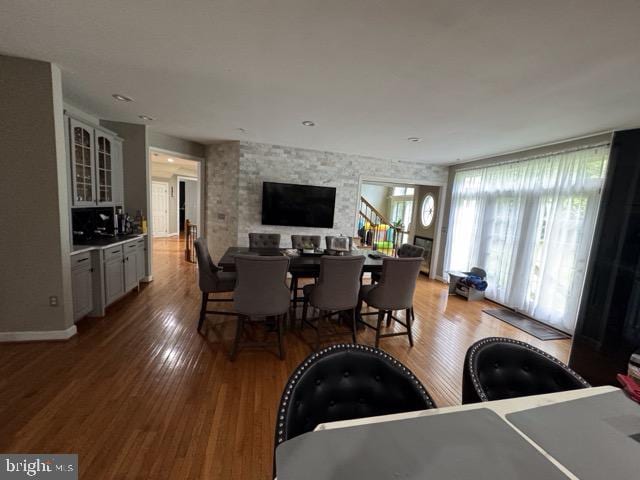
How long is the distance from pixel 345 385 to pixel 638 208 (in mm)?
2811

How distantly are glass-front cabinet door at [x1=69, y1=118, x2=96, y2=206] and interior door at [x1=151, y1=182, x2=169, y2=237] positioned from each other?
5855 millimetres

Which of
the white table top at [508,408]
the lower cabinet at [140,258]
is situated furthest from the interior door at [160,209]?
the white table top at [508,408]

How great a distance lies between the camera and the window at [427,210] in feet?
20.5

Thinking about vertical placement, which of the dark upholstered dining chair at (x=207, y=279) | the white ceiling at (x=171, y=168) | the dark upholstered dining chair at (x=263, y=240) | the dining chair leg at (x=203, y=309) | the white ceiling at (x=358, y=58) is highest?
the white ceiling at (x=358, y=58)

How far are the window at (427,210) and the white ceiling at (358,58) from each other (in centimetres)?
290

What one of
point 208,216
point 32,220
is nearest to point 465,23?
point 32,220

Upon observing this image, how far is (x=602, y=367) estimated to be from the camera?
2.38 metres

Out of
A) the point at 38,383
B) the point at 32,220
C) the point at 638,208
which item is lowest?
the point at 38,383

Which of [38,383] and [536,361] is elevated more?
[536,361]

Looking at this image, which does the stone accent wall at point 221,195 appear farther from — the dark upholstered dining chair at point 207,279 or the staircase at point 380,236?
the staircase at point 380,236

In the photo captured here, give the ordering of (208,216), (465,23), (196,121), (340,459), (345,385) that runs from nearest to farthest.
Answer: (340,459) < (345,385) < (465,23) < (196,121) < (208,216)

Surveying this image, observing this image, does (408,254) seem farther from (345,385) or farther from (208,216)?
(208,216)

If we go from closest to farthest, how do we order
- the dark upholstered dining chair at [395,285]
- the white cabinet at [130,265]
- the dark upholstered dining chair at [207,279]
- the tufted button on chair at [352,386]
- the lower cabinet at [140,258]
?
the tufted button on chair at [352,386] → the dark upholstered dining chair at [395,285] → the dark upholstered dining chair at [207,279] → the white cabinet at [130,265] → the lower cabinet at [140,258]

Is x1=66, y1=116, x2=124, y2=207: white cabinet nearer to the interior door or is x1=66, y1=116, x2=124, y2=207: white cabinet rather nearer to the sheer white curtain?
the interior door
